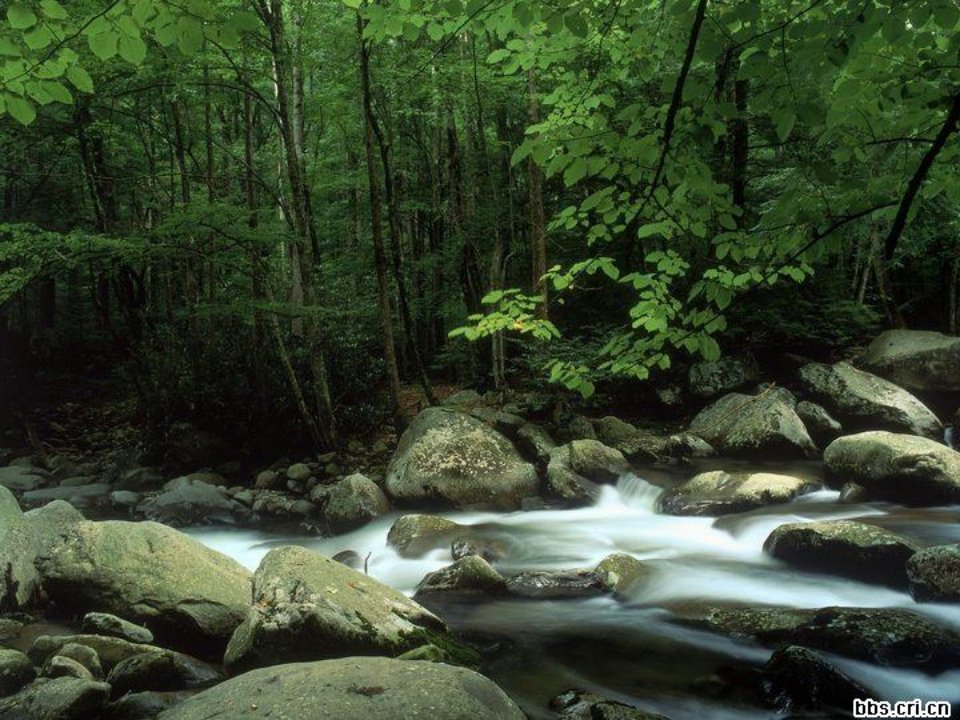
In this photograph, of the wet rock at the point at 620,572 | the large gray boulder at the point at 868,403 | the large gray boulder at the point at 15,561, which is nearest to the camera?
the large gray boulder at the point at 15,561

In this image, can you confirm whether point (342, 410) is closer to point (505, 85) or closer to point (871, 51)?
point (505, 85)

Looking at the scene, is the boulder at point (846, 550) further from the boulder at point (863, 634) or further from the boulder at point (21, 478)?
the boulder at point (21, 478)

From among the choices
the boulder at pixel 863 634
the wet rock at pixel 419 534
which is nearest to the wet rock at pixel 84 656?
the wet rock at pixel 419 534

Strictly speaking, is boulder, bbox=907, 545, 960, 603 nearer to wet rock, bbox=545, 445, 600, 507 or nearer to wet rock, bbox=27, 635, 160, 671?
wet rock, bbox=545, 445, 600, 507

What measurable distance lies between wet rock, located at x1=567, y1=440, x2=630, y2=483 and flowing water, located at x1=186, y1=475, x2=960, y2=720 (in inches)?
9.9

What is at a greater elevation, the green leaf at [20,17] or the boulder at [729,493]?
the green leaf at [20,17]

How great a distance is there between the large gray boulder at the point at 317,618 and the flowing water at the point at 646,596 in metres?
0.81

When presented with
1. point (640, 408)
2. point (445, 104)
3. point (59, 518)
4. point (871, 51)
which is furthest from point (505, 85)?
point (871, 51)

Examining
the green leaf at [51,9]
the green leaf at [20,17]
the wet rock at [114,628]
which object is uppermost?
the green leaf at [51,9]

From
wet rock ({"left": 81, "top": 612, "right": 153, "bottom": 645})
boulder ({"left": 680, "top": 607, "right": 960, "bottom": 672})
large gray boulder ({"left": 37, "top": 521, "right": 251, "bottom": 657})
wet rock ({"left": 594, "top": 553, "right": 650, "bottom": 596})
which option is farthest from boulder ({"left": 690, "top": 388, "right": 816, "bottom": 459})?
wet rock ({"left": 81, "top": 612, "right": 153, "bottom": 645})

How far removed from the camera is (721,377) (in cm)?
1324

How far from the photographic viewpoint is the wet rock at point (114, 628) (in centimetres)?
503

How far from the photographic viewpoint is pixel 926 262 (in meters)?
14.8

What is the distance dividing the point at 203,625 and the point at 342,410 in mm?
7808
